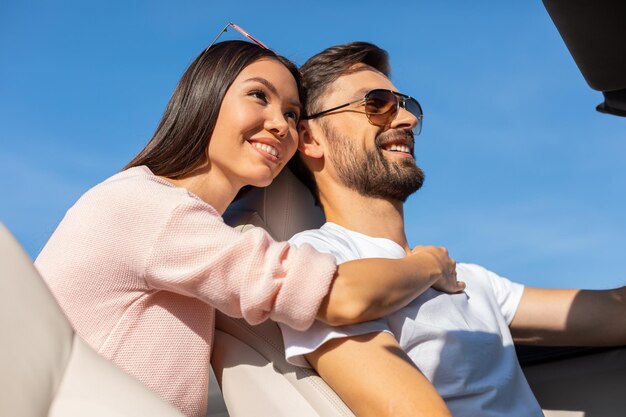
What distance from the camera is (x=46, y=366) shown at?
4.21 feet

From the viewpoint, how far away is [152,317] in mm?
1873

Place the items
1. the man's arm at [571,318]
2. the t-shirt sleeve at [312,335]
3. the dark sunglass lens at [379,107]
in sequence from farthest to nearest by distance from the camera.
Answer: the dark sunglass lens at [379,107] < the man's arm at [571,318] < the t-shirt sleeve at [312,335]

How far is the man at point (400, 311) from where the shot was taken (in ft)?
6.21

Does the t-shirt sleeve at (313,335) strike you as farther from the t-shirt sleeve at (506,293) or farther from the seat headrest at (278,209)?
the t-shirt sleeve at (506,293)

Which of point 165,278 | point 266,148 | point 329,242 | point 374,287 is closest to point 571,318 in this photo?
point 329,242

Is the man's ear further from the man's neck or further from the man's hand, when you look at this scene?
the man's hand

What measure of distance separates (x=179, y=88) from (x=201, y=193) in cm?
37

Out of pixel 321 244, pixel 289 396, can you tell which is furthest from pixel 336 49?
pixel 289 396

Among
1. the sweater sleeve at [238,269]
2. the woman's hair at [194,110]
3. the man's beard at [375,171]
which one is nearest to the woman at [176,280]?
the sweater sleeve at [238,269]

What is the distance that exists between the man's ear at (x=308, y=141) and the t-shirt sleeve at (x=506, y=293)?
699mm

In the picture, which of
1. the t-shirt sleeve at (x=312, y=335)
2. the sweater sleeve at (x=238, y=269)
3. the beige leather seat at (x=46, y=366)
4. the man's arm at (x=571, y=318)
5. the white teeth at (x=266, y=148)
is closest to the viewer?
the beige leather seat at (x=46, y=366)

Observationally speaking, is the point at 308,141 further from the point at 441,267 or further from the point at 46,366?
the point at 46,366

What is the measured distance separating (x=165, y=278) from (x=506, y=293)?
1.28m

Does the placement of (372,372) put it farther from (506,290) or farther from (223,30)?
(223,30)
